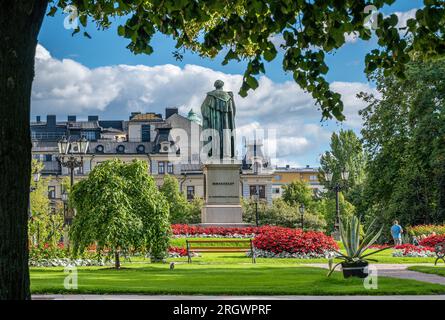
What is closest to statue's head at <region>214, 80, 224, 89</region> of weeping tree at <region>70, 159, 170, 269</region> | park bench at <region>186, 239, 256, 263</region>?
park bench at <region>186, 239, 256, 263</region>

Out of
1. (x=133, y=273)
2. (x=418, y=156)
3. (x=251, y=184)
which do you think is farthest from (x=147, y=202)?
(x=251, y=184)

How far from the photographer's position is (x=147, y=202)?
2361cm

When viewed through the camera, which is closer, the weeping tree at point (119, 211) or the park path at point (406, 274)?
the park path at point (406, 274)

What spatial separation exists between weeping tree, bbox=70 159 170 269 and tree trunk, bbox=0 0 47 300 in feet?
51.9

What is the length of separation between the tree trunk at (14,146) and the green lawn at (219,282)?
9190 mm

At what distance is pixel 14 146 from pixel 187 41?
12.6ft

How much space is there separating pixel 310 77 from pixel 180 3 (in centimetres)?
187

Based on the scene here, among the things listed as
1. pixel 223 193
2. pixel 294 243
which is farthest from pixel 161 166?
pixel 294 243

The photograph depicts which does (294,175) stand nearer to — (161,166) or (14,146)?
(161,166)

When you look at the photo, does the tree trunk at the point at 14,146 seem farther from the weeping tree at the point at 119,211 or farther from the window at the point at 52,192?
the window at the point at 52,192

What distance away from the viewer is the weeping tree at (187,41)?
641 cm

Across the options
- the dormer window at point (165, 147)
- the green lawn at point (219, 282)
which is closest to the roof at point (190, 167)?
the dormer window at point (165, 147)

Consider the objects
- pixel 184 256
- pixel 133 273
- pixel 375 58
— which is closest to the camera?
pixel 375 58
